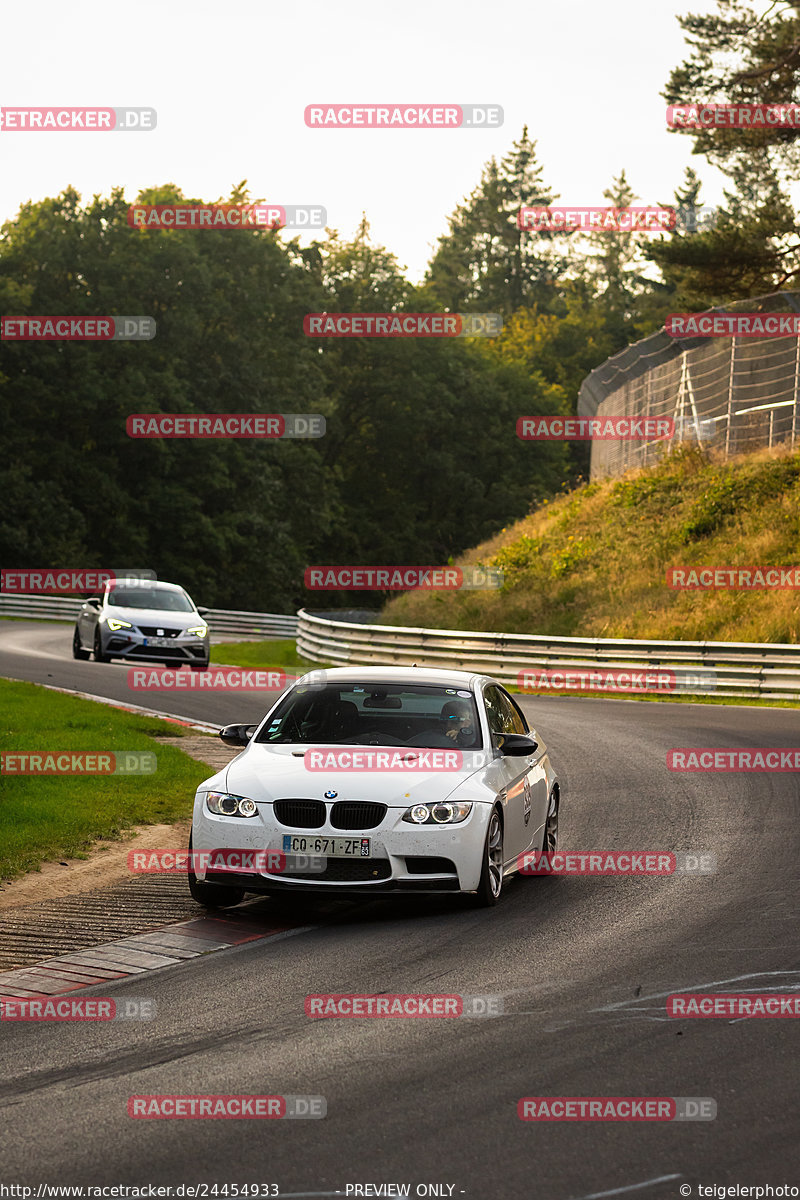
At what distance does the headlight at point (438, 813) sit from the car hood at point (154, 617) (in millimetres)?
19211

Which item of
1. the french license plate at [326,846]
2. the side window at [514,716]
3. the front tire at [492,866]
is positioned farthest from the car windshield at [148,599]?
the french license plate at [326,846]

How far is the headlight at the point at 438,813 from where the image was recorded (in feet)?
28.2

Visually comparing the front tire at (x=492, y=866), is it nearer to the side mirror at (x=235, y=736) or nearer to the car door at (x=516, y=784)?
the car door at (x=516, y=784)

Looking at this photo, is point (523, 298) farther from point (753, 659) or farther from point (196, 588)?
point (753, 659)

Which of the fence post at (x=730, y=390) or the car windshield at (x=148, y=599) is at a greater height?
the fence post at (x=730, y=390)

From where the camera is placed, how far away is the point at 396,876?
849 centimetres

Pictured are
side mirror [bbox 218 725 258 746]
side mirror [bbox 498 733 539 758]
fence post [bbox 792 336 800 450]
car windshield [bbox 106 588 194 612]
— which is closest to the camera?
side mirror [bbox 498 733 539 758]

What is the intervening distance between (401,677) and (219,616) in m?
38.8

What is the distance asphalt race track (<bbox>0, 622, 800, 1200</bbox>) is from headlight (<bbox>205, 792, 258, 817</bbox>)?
827mm

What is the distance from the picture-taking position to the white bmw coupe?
8.51 metres

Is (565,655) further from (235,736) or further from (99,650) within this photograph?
(235,736)

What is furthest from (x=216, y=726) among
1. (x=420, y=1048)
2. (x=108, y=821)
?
(x=420, y=1048)

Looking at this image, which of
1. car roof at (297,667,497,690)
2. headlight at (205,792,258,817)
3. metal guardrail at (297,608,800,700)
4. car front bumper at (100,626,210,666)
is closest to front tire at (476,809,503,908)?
car roof at (297,667,497,690)

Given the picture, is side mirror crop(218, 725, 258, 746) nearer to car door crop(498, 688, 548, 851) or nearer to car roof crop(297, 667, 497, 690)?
car roof crop(297, 667, 497, 690)
